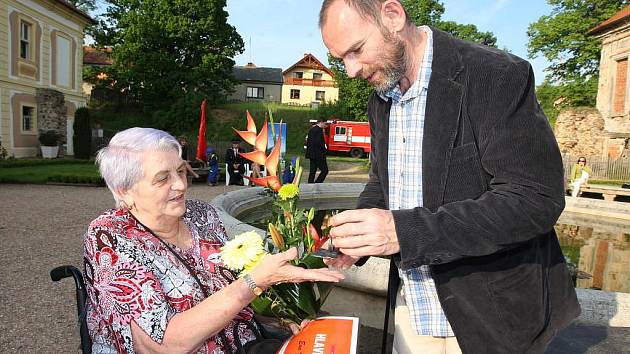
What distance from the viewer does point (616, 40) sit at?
25312 millimetres

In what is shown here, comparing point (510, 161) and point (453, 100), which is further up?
point (453, 100)

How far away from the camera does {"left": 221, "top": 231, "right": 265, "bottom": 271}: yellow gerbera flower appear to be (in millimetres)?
1752

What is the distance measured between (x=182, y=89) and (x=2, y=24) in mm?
16930

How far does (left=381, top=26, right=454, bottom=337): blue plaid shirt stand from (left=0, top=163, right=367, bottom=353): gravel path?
308cm

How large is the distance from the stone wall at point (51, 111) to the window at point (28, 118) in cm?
32

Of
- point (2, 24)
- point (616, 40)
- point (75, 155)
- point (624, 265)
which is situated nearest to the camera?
point (624, 265)

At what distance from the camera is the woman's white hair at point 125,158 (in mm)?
2201

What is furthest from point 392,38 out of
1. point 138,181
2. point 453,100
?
point 138,181

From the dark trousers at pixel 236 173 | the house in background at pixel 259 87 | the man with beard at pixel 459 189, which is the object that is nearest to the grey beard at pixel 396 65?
the man with beard at pixel 459 189

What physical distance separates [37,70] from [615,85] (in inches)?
1172

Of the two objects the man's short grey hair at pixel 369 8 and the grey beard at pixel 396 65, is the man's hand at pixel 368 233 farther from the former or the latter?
the man's short grey hair at pixel 369 8

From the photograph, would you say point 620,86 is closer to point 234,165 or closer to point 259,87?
point 234,165

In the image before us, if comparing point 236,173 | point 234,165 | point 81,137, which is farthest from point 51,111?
Answer: point 236,173

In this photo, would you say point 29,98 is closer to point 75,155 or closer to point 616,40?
point 75,155
